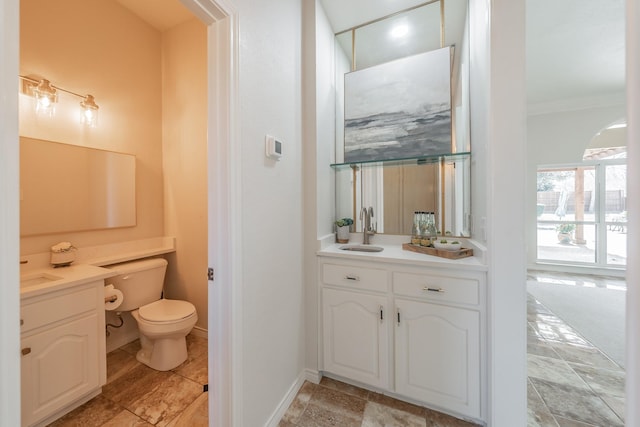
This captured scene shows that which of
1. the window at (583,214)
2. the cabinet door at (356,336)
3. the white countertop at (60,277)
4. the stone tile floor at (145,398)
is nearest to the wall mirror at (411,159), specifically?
the cabinet door at (356,336)

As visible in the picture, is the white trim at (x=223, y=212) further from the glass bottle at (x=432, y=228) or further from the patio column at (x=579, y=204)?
the patio column at (x=579, y=204)

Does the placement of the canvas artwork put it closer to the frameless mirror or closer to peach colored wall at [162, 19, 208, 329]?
the frameless mirror

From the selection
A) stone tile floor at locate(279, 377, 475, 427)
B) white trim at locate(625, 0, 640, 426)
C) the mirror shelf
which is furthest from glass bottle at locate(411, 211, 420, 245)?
white trim at locate(625, 0, 640, 426)

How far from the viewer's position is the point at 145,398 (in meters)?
1.52

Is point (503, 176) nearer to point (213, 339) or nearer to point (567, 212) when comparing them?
point (213, 339)

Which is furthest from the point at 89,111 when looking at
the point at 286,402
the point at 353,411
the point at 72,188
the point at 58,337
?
the point at 353,411

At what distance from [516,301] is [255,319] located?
4.25ft

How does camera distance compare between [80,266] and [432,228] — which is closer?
[80,266]

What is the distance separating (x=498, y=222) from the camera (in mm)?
1198

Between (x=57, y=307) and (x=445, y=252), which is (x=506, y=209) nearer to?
(x=445, y=252)

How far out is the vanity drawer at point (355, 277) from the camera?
1500mm

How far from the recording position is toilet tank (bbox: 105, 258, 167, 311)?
72.5 inches

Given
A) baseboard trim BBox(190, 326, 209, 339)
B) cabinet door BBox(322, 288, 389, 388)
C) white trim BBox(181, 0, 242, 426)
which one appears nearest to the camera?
white trim BBox(181, 0, 242, 426)

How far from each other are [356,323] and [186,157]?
2.08m
